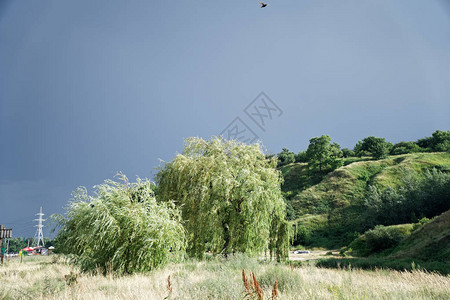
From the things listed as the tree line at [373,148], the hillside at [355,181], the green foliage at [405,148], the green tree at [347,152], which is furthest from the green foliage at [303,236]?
the green tree at [347,152]

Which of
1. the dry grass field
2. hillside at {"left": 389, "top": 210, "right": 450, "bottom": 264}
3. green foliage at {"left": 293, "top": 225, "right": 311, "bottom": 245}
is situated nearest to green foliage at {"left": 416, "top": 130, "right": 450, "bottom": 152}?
green foliage at {"left": 293, "top": 225, "right": 311, "bottom": 245}

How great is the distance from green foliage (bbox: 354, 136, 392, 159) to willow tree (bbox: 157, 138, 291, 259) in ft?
212

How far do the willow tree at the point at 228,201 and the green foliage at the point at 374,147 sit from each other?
6468cm

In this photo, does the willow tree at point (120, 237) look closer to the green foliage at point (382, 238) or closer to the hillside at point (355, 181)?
the green foliage at point (382, 238)

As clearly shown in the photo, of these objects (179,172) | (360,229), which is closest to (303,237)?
(360,229)

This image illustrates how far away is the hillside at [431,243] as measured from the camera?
17469mm

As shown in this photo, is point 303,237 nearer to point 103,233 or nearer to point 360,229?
point 360,229

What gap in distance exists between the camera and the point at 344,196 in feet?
172

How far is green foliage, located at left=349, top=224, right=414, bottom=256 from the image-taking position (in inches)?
993

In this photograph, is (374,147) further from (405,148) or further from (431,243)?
(431,243)

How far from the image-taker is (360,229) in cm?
3881

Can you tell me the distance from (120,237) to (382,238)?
2483cm

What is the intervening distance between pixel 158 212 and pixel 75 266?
379 cm

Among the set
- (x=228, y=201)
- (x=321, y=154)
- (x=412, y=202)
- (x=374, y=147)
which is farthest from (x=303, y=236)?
(x=374, y=147)
